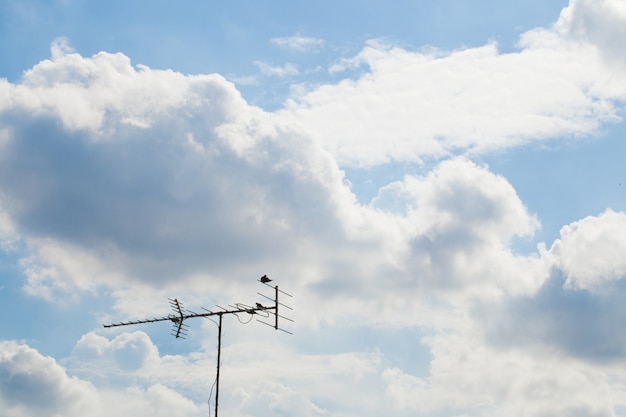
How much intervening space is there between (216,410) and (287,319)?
1015cm

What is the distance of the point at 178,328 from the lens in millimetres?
82375

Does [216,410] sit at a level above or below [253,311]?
below

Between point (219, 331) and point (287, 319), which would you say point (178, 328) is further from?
point (287, 319)

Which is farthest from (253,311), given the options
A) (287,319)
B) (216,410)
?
(216,410)

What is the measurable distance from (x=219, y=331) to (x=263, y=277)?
653cm

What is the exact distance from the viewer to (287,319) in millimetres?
79750

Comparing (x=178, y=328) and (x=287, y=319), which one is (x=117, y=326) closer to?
(x=178, y=328)

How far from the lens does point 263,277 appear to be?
78000 mm

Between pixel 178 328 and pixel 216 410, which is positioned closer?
pixel 216 410

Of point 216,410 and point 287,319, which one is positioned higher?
point 287,319

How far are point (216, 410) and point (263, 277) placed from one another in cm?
1216

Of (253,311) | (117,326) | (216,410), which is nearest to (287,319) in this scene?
(253,311)

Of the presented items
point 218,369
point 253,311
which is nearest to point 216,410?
point 218,369

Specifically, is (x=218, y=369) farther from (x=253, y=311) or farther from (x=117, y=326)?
(x=117, y=326)
